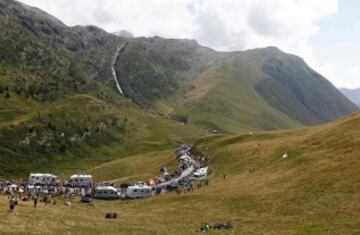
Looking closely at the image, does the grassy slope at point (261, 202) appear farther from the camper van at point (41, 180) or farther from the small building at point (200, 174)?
the camper van at point (41, 180)

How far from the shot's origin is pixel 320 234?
57.1 m

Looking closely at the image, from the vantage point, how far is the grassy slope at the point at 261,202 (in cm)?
6425

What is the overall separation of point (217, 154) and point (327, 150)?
33725 millimetres

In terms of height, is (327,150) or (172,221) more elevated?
(327,150)

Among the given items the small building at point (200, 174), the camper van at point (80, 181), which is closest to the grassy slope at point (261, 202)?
the small building at point (200, 174)

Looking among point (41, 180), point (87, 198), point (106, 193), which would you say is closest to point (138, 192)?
point (106, 193)

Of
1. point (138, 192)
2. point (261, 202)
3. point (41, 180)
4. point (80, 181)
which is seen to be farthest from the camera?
point (41, 180)

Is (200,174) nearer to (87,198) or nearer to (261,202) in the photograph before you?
(87,198)

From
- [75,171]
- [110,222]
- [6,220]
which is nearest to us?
[6,220]

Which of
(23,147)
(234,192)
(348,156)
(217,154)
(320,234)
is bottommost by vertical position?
(320,234)

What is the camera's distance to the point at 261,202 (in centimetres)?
7944

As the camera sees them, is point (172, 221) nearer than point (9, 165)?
Yes

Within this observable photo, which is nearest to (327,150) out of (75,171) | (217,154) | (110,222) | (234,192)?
(234,192)

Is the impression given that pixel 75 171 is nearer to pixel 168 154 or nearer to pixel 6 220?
pixel 168 154
